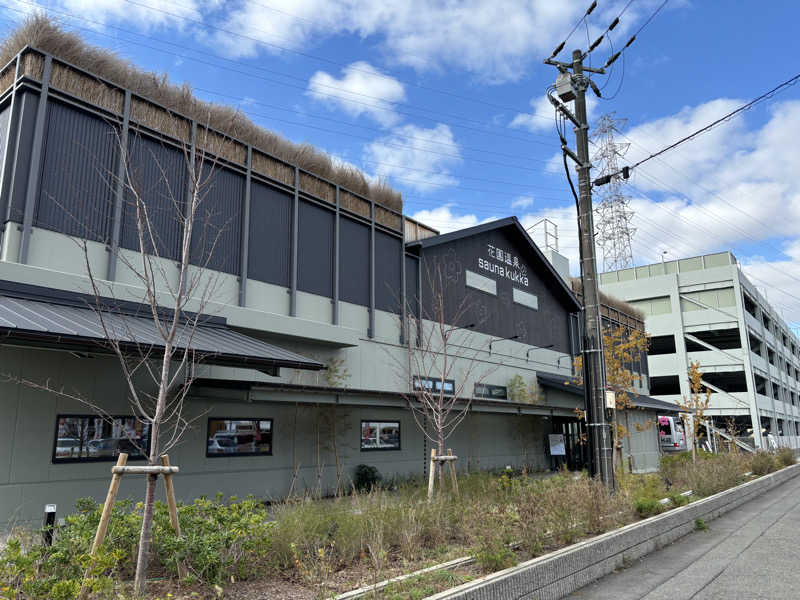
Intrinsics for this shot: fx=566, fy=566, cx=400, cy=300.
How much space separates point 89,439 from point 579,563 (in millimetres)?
9389

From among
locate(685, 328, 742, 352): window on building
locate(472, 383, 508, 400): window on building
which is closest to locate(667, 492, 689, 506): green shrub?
locate(472, 383, 508, 400): window on building

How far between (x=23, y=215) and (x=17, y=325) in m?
3.76

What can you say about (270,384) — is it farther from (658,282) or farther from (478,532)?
(658,282)

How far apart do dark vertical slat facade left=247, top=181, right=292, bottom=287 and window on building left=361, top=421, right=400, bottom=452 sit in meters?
5.09

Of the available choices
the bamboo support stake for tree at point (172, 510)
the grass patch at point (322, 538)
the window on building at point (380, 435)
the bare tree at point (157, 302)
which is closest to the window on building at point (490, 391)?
the window on building at point (380, 435)

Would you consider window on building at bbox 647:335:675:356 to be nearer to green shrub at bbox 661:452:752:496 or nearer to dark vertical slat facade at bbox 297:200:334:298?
green shrub at bbox 661:452:752:496

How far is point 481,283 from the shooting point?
23.2 m

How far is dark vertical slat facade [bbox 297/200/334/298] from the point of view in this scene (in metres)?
16.2

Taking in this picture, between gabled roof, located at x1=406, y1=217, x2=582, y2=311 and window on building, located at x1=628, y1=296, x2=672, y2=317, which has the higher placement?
window on building, located at x1=628, y1=296, x2=672, y2=317

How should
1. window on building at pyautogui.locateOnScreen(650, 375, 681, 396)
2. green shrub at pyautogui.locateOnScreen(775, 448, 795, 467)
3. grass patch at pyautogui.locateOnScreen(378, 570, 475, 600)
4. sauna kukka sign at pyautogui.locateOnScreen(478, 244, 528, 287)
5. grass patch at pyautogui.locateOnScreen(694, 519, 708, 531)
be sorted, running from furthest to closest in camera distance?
window on building at pyautogui.locateOnScreen(650, 375, 681, 396) < sauna kukka sign at pyautogui.locateOnScreen(478, 244, 528, 287) < green shrub at pyautogui.locateOnScreen(775, 448, 795, 467) < grass patch at pyautogui.locateOnScreen(694, 519, 708, 531) < grass patch at pyautogui.locateOnScreen(378, 570, 475, 600)

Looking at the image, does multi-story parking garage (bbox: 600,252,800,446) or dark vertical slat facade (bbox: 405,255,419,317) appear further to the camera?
multi-story parking garage (bbox: 600,252,800,446)

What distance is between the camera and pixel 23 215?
35.0 feet

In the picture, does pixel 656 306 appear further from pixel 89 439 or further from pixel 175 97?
pixel 89 439

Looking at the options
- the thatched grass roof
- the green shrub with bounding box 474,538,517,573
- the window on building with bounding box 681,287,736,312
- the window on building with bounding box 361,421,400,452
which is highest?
the window on building with bounding box 681,287,736,312
